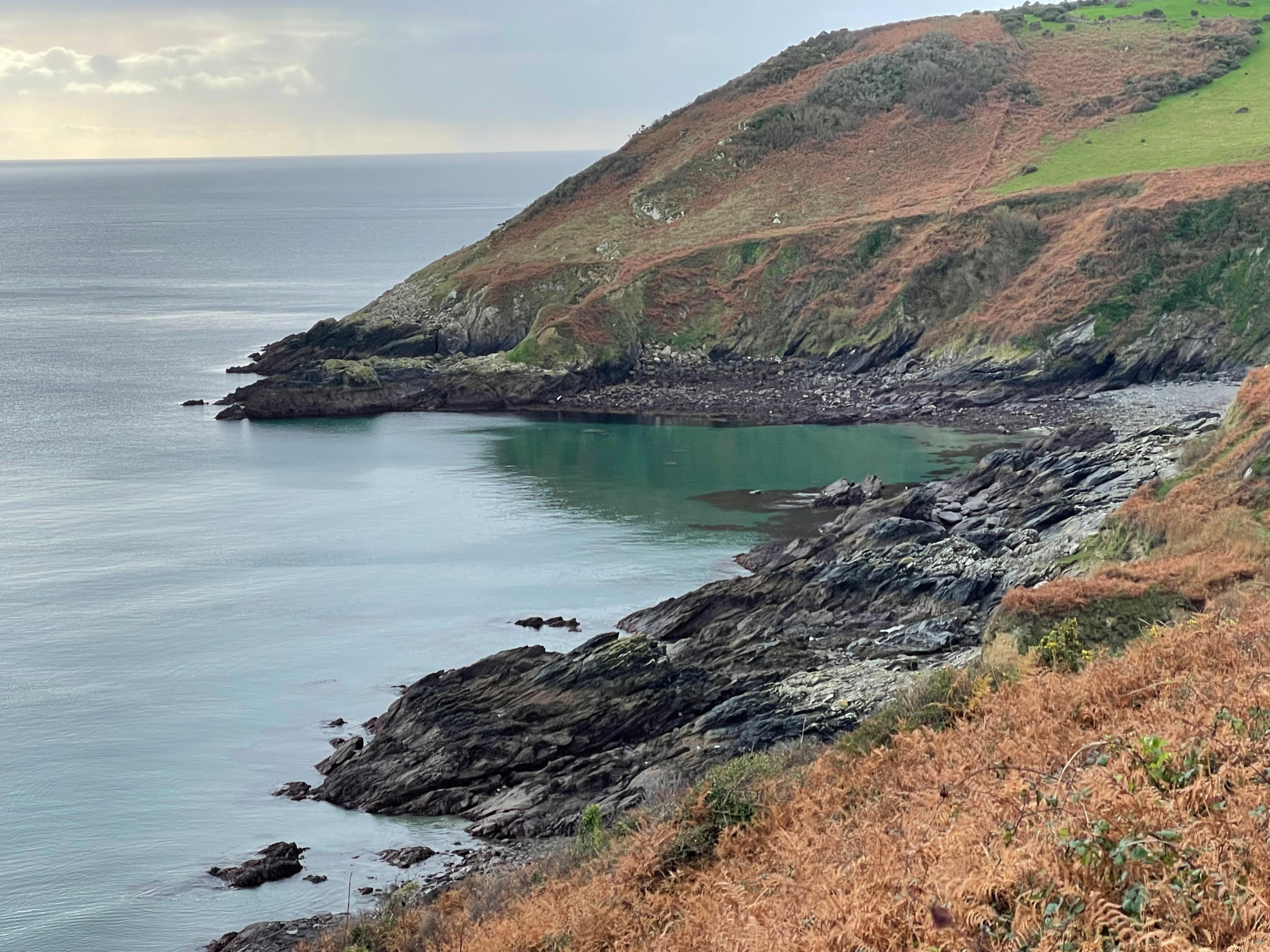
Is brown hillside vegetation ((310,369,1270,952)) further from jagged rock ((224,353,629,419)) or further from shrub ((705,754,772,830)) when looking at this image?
jagged rock ((224,353,629,419))

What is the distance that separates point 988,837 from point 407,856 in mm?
16288

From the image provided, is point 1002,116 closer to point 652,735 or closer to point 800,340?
point 800,340

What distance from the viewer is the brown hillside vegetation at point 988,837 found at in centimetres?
833

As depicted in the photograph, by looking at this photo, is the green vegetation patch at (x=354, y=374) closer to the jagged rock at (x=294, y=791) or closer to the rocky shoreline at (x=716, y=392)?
the rocky shoreline at (x=716, y=392)

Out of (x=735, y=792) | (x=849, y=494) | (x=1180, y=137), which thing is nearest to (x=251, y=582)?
(x=849, y=494)

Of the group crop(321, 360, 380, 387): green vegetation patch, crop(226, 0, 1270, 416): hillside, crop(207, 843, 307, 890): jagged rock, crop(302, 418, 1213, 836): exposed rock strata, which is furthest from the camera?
crop(321, 360, 380, 387): green vegetation patch

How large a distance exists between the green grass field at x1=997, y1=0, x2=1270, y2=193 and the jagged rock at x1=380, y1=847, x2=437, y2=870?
70522mm

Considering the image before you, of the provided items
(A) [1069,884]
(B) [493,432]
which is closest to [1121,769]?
(A) [1069,884]

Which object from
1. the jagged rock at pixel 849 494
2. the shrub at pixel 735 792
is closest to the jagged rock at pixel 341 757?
the shrub at pixel 735 792

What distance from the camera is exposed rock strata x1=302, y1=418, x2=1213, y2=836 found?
2530cm

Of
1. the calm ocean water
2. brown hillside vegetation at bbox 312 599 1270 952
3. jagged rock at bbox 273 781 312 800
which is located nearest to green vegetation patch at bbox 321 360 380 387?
the calm ocean water

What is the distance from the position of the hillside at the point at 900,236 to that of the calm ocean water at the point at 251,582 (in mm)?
10195

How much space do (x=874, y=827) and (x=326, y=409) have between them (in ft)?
229

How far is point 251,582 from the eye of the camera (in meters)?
43.3
